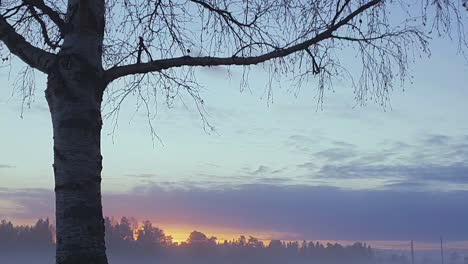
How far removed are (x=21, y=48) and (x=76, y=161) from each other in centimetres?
139

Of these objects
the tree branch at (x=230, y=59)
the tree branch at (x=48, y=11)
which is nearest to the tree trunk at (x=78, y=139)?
the tree branch at (x=230, y=59)

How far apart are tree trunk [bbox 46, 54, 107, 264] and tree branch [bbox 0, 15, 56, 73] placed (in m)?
0.36

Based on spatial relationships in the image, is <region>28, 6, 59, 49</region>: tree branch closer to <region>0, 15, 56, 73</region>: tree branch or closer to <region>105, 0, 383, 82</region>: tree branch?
<region>0, 15, 56, 73</region>: tree branch

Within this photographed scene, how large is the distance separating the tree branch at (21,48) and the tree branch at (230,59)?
0.69 metres

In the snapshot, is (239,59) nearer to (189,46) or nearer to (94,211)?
(189,46)

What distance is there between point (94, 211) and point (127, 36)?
212 cm

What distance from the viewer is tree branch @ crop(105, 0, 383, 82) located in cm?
580

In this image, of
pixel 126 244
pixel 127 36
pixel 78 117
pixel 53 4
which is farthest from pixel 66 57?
pixel 126 244

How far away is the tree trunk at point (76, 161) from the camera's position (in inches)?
193

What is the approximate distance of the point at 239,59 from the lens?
5984 millimetres

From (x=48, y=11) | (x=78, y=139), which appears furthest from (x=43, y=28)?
(x=78, y=139)

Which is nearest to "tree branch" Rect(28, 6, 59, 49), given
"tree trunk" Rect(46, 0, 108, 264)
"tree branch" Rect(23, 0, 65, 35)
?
"tree branch" Rect(23, 0, 65, 35)

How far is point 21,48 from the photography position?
5.66 meters

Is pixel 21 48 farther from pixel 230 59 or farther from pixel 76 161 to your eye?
pixel 230 59
